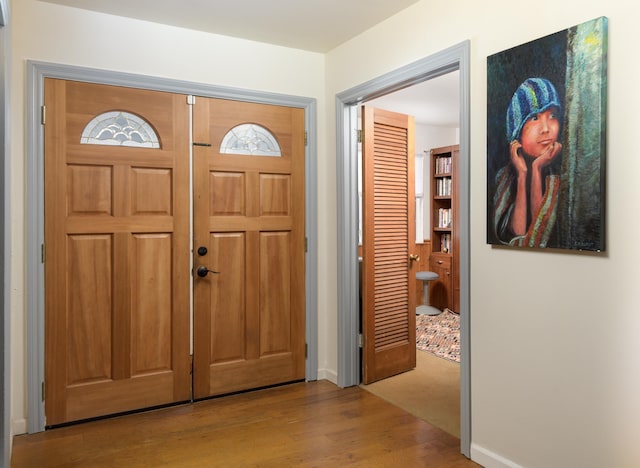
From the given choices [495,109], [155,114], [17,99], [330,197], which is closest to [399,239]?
[330,197]

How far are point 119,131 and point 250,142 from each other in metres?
0.86

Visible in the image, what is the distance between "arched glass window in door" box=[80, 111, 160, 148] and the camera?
9.57 feet

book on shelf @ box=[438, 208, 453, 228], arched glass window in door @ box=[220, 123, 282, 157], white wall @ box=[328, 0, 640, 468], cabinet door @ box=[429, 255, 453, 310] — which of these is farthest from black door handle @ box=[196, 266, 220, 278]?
book on shelf @ box=[438, 208, 453, 228]

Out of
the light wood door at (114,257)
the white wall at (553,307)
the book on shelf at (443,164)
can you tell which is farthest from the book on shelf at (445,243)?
the light wood door at (114,257)

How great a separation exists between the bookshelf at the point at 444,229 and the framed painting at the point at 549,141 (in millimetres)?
4057

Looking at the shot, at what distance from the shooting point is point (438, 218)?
676 cm

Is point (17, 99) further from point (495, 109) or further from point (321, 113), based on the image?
point (495, 109)

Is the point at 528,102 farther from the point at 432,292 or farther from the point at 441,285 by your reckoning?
the point at 432,292

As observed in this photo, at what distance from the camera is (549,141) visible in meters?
2.03

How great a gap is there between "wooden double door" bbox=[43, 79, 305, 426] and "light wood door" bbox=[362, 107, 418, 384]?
1.62ft

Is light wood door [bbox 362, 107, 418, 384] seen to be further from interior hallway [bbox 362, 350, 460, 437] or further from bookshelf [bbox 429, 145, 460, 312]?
bookshelf [bbox 429, 145, 460, 312]

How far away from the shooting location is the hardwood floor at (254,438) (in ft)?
8.04

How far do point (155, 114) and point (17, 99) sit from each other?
745mm

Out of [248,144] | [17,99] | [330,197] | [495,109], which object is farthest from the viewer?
[330,197]
